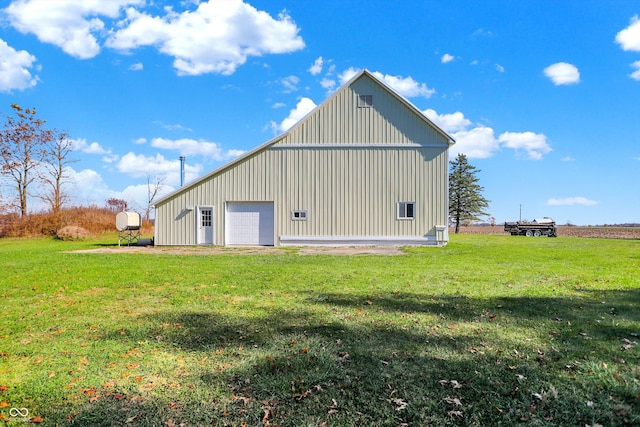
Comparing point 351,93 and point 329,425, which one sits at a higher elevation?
point 351,93

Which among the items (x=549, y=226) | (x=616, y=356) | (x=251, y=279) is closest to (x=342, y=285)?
(x=251, y=279)

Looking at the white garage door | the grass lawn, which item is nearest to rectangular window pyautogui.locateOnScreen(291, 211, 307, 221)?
the white garage door

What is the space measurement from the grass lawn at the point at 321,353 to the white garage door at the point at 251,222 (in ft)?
33.2

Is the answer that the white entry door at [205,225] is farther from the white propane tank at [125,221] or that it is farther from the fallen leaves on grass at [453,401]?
the fallen leaves on grass at [453,401]

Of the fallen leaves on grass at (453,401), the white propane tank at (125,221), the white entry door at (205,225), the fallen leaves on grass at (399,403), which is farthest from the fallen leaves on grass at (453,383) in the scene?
the white propane tank at (125,221)

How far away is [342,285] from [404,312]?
7.34 feet

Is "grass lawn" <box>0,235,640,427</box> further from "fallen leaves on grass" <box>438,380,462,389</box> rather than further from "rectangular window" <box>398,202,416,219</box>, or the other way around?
"rectangular window" <box>398,202,416,219</box>

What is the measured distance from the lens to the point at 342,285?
763cm

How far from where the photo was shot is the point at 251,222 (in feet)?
59.4

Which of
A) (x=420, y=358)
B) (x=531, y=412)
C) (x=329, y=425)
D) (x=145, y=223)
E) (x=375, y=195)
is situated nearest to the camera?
(x=329, y=425)

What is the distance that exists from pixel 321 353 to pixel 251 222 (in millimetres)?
14630

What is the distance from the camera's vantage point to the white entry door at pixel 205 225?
58.7 feet

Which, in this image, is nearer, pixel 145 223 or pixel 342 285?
pixel 342 285

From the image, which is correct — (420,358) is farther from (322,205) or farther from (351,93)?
(351,93)
